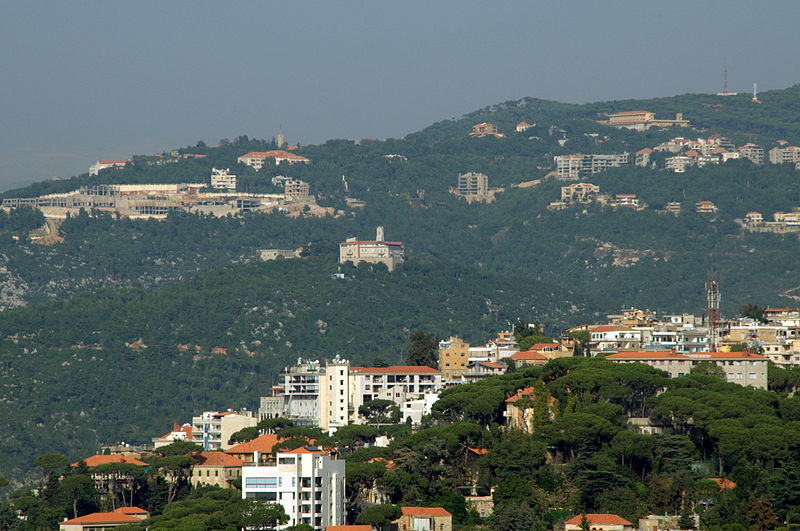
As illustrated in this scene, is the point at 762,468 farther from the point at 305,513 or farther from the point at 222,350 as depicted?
the point at 222,350

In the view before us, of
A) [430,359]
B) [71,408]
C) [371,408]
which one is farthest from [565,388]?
[71,408]

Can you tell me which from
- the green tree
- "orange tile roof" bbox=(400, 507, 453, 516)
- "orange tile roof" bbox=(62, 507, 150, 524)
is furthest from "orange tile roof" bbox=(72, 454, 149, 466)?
the green tree

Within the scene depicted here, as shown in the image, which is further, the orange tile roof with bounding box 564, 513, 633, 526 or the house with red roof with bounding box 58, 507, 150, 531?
the house with red roof with bounding box 58, 507, 150, 531

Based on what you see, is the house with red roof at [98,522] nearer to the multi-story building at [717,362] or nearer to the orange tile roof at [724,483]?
the orange tile roof at [724,483]

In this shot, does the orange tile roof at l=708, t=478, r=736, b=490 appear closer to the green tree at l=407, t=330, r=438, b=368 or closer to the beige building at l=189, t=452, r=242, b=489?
the beige building at l=189, t=452, r=242, b=489

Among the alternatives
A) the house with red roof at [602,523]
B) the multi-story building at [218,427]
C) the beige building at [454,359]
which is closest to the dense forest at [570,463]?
the house with red roof at [602,523]

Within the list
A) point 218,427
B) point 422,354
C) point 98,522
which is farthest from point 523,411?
point 218,427
